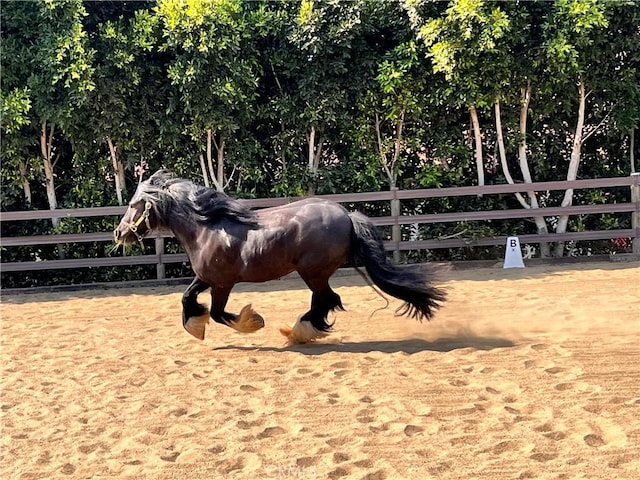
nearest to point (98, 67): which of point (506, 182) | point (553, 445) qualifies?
point (506, 182)

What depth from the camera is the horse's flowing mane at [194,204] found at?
5766mm

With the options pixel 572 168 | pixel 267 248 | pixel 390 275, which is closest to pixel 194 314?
pixel 267 248

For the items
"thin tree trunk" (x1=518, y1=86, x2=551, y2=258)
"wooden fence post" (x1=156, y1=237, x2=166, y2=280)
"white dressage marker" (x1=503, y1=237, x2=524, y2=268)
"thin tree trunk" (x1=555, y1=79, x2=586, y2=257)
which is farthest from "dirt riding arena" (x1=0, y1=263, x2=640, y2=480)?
"thin tree trunk" (x1=555, y1=79, x2=586, y2=257)

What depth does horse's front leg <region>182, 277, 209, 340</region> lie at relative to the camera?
18.7 ft

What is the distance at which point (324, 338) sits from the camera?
19.5 ft

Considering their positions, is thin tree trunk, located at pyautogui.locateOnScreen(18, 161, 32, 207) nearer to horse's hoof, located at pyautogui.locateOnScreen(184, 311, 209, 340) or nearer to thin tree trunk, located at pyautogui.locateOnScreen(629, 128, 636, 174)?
horse's hoof, located at pyautogui.locateOnScreen(184, 311, 209, 340)

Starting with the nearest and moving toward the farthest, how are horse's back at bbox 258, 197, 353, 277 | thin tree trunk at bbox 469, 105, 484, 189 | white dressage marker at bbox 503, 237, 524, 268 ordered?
horse's back at bbox 258, 197, 353, 277 → white dressage marker at bbox 503, 237, 524, 268 → thin tree trunk at bbox 469, 105, 484, 189

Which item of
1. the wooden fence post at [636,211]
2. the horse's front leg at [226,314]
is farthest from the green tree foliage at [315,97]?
the horse's front leg at [226,314]

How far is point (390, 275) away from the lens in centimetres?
554

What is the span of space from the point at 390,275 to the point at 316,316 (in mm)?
740

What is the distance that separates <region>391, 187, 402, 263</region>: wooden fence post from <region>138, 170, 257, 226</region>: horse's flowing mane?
413 centimetres

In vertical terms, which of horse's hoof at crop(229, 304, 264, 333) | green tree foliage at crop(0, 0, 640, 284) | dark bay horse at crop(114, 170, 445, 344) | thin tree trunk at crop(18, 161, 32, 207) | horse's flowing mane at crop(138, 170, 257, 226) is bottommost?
horse's hoof at crop(229, 304, 264, 333)

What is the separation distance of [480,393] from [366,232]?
1.85 meters

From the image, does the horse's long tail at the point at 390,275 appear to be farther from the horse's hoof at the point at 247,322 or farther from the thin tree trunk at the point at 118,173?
the thin tree trunk at the point at 118,173
